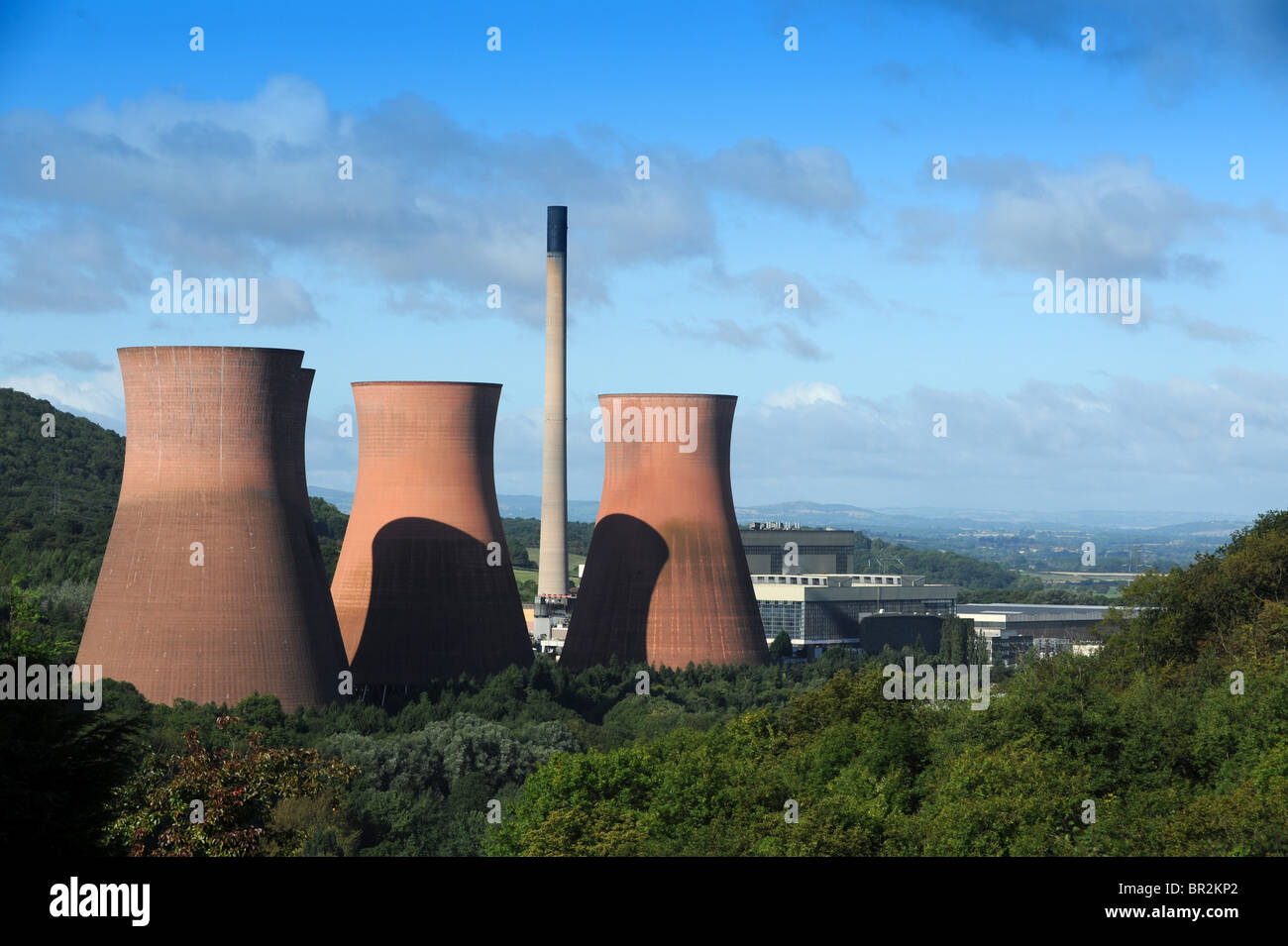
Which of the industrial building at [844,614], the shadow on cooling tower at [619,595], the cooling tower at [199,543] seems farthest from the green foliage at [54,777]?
the industrial building at [844,614]

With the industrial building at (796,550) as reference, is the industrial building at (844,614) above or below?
below

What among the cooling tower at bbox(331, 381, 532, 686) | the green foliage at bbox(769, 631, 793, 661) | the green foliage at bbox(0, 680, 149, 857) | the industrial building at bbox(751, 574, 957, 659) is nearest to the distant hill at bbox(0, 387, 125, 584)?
the cooling tower at bbox(331, 381, 532, 686)

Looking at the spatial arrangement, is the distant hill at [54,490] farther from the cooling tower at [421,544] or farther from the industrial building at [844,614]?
the industrial building at [844,614]

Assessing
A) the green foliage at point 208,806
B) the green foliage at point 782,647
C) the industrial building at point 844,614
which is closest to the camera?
the green foliage at point 208,806
